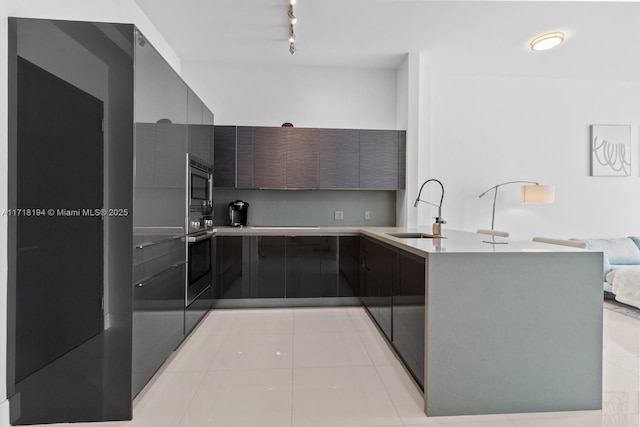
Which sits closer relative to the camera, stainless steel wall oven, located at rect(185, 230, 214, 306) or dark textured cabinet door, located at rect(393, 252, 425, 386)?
dark textured cabinet door, located at rect(393, 252, 425, 386)

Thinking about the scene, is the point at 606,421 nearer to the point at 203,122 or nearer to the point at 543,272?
the point at 543,272

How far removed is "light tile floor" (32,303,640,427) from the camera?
1.70 m

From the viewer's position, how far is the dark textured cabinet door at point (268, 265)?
3467mm

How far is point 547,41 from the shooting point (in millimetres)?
3305

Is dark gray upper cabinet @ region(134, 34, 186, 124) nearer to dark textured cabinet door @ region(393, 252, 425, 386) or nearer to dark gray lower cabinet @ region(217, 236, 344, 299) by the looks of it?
dark gray lower cabinet @ region(217, 236, 344, 299)

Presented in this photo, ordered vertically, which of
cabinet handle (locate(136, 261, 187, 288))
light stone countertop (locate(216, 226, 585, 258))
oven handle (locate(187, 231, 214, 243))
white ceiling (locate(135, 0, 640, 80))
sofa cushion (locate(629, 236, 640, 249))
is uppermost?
white ceiling (locate(135, 0, 640, 80))

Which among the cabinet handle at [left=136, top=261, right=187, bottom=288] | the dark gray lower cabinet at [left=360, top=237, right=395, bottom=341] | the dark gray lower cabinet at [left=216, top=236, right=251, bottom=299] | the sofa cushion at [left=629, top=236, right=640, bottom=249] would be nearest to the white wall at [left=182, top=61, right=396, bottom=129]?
the dark gray lower cabinet at [left=216, top=236, right=251, bottom=299]

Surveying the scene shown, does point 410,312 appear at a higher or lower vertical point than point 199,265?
lower

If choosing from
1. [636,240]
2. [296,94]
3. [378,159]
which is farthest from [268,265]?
[636,240]

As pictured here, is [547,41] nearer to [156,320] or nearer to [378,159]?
[378,159]

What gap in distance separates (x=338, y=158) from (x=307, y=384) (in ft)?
8.04

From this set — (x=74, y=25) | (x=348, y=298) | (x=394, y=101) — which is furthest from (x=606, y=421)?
(x=394, y=101)

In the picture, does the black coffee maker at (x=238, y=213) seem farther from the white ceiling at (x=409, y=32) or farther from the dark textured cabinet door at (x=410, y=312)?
the dark textured cabinet door at (x=410, y=312)

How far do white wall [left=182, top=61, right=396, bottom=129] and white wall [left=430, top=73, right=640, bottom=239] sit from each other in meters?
0.79
